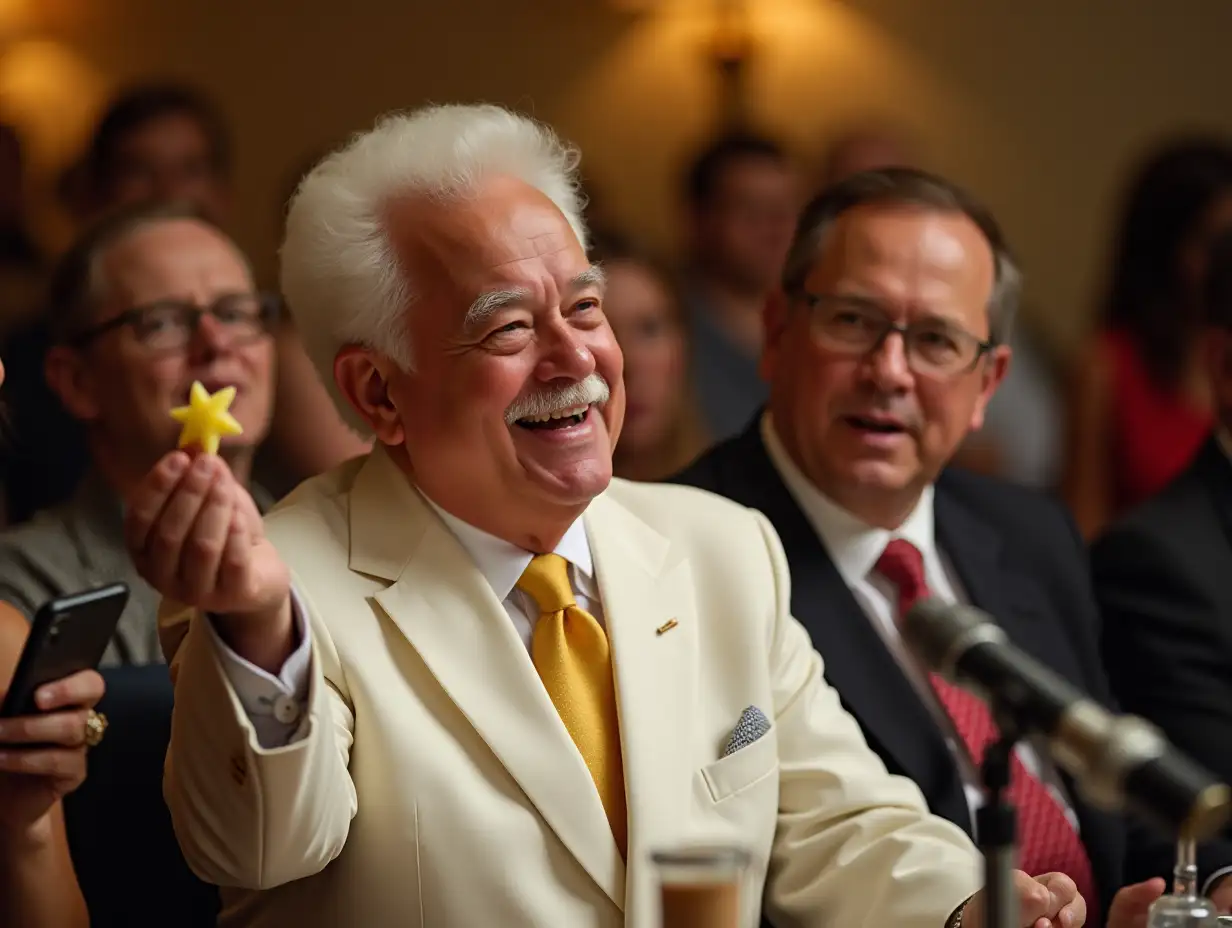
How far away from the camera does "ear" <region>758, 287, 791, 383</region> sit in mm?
2893

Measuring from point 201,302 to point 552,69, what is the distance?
3.59 meters

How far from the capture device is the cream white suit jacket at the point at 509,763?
1841 mm

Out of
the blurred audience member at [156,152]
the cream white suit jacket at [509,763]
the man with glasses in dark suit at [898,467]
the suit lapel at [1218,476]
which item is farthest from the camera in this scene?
the blurred audience member at [156,152]

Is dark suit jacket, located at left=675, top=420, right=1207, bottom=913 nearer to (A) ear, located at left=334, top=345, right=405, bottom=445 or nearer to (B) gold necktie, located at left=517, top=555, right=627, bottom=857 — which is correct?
(B) gold necktie, located at left=517, top=555, right=627, bottom=857

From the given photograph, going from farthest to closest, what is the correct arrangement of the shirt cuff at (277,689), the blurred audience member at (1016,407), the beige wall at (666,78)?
1. the beige wall at (666,78)
2. the blurred audience member at (1016,407)
3. the shirt cuff at (277,689)

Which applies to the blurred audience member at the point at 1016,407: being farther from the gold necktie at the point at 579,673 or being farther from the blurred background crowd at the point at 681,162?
the gold necktie at the point at 579,673

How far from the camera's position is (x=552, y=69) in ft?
20.5

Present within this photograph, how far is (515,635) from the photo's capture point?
210cm

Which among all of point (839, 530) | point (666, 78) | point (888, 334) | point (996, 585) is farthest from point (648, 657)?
point (666, 78)

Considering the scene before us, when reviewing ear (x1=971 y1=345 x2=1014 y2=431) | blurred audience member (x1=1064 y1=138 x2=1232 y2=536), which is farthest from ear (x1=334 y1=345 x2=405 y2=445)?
blurred audience member (x1=1064 y1=138 x2=1232 y2=536)

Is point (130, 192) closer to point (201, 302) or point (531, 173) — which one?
point (201, 302)

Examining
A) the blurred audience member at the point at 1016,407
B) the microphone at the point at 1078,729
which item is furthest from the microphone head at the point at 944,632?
the blurred audience member at the point at 1016,407

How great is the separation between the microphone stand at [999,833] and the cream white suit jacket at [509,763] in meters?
0.54

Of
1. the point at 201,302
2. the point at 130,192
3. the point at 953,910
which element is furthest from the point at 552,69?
the point at 953,910
